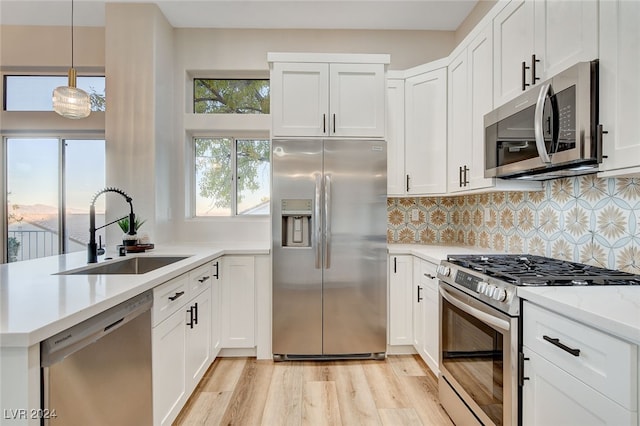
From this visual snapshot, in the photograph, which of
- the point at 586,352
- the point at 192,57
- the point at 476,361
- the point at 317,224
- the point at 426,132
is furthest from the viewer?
Result: the point at 192,57

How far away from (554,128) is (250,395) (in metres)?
2.36

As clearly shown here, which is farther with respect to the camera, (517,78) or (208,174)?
(208,174)

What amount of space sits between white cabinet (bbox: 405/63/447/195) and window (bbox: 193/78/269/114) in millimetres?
1547

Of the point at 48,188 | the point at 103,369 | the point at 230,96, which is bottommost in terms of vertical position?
the point at 103,369

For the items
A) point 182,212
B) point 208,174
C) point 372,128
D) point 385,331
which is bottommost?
point 385,331

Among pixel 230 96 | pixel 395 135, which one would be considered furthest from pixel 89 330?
pixel 230 96

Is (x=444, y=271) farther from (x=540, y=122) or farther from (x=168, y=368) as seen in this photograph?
(x=168, y=368)

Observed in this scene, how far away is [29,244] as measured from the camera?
353 centimetres

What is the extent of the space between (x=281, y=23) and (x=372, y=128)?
1.55 m

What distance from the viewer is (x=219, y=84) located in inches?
135

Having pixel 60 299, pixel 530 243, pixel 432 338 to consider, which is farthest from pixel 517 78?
pixel 60 299

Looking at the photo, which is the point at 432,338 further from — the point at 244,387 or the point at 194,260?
the point at 194,260

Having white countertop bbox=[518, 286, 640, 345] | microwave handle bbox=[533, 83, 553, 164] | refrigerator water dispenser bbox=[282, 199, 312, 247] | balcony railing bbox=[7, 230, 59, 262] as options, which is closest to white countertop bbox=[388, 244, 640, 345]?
white countertop bbox=[518, 286, 640, 345]

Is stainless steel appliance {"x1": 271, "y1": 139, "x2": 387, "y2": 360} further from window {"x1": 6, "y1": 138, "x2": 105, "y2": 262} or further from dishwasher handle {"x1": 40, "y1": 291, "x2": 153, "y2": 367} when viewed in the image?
window {"x1": 6, "y1": 138, "x2": 105, "y2": 262}
